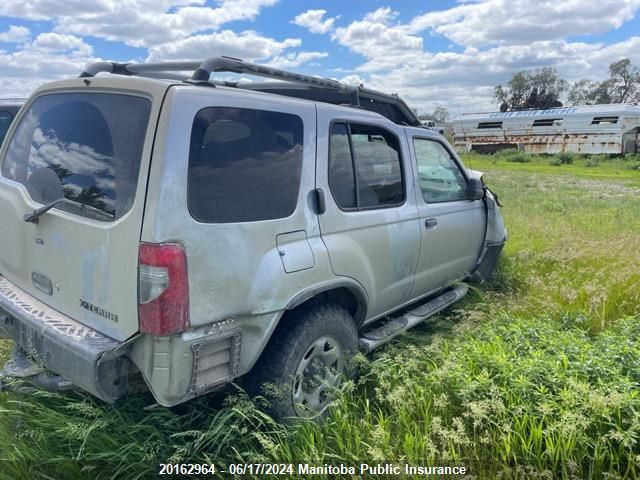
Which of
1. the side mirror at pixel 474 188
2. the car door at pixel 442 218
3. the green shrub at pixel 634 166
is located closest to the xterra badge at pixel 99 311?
the car door at pixel 442 218

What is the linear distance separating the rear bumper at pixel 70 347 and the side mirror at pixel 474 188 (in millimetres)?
3252

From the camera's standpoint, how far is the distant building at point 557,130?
2548cm

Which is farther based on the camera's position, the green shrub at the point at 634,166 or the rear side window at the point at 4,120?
the green shrub at the point at 634,166

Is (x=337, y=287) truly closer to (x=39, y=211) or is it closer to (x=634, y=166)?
(x=39, y=211)

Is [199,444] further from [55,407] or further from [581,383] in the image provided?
[581,383]

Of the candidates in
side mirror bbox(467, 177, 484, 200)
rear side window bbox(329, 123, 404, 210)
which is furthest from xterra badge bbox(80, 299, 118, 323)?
side mirror bbox(467, 177, 484, 200)

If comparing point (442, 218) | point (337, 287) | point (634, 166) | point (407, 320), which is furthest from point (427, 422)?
point (634, 166)

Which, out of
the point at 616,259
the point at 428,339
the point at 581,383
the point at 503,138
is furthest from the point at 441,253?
the point at 503,138

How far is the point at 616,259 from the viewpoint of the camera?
16.0ft

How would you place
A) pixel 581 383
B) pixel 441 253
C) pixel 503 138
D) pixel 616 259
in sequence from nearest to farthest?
1. pixel 581 383
2. pixel 441 253
3. pixel 616 259
4. pixel 503 138

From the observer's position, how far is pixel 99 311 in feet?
7.60

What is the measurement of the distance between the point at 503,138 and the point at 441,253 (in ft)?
95.4

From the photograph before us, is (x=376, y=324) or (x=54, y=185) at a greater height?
(x=54, y=185)

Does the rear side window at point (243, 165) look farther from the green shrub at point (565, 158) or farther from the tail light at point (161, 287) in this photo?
the green shrub at point (565, 158)
